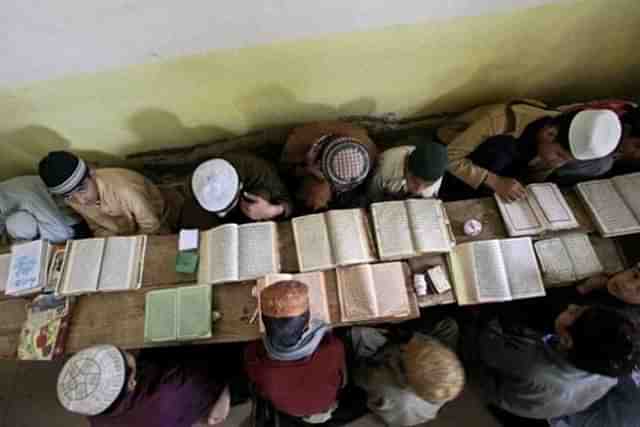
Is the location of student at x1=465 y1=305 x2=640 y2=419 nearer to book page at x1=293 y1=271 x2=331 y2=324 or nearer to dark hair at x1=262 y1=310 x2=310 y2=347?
book page at x1=293 y1=271 x2=331 y2=324

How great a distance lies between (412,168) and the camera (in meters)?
1.65

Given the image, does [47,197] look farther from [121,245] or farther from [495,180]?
[495,180]

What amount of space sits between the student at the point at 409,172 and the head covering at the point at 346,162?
0.36 ft

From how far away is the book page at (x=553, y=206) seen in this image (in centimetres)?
165

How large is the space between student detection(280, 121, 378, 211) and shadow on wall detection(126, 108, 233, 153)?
0.51m

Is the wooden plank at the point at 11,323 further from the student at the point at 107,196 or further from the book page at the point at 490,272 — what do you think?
the book page at the point at 490,272

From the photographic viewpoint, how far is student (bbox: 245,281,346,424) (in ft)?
4.33

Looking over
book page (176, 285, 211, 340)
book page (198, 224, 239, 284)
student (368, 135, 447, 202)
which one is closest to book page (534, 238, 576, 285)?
student (368, 135, 447, 202)

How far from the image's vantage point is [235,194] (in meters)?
1.69

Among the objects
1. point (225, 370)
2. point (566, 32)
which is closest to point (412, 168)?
point (566, 32)

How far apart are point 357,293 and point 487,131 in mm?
1088

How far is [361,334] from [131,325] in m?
1.04

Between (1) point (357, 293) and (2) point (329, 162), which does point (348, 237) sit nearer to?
(1) point (357, 293)

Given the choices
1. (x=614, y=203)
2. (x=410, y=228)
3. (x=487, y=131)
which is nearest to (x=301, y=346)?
(x=410, y=228)
